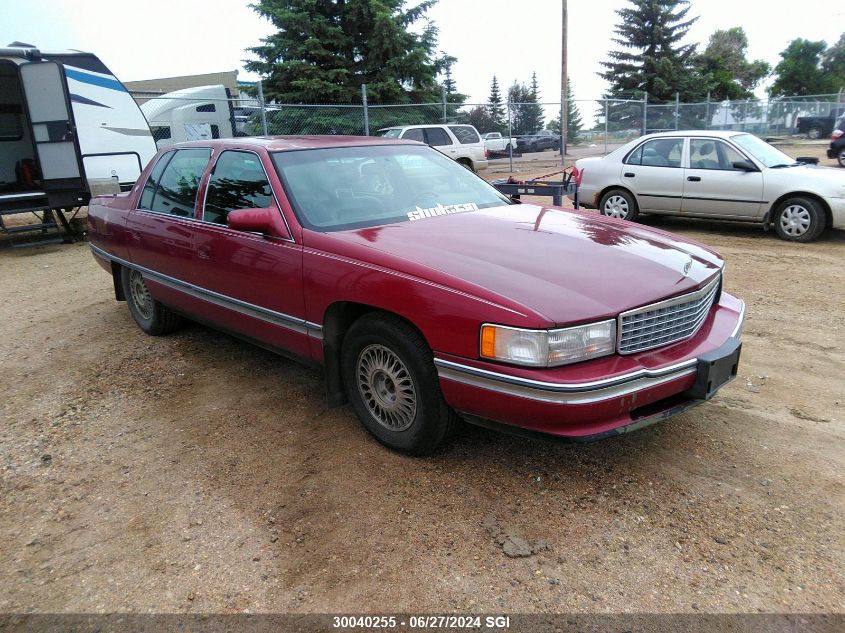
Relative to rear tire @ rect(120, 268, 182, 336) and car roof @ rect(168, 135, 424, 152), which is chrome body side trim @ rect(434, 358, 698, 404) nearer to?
car roof @ rect(168, 135, 424, 152)

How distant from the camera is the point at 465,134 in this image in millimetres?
18219

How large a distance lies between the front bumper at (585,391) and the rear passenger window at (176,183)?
102 inches

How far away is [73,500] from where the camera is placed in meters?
3.09

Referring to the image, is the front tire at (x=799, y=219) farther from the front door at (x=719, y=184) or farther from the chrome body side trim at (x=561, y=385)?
the chrome body side trim at (x=561, y=385)

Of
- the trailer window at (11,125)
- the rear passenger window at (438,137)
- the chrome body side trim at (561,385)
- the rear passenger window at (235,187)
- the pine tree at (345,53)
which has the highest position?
the pine tree at (345,53)

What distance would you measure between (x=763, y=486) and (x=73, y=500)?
3335 mm

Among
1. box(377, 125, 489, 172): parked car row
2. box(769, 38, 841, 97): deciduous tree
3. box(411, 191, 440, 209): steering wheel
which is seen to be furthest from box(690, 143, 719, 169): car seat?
box(769, 38, 841, 97): deciduous tree

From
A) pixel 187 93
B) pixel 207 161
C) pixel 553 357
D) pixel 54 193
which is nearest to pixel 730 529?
pixel 553 357

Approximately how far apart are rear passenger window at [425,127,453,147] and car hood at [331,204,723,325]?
13995 mm

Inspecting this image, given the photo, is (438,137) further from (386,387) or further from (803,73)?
(803,73)

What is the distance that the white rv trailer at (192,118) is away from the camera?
1834cm

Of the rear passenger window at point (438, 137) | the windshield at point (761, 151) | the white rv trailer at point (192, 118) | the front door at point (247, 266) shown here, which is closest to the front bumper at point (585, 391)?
the front door at point (247, 266)

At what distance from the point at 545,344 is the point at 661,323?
676mm

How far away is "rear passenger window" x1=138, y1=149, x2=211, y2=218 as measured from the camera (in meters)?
4.46
